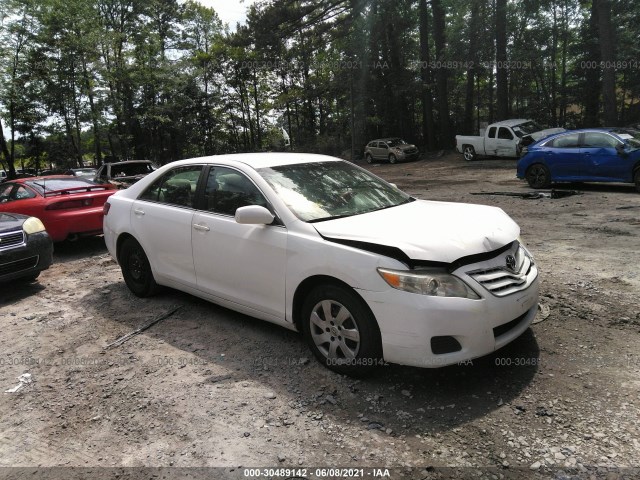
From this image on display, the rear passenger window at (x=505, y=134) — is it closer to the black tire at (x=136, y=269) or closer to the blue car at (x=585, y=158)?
the blue car at (x=585, y=158)

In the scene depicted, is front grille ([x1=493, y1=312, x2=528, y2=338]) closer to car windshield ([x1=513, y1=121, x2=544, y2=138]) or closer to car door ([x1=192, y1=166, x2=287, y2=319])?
car door ([x1=192, y1=166, x2=287, y2=319])

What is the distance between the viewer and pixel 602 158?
10.8 metres

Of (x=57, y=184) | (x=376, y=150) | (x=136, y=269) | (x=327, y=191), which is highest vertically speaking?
(x=376, y=150)

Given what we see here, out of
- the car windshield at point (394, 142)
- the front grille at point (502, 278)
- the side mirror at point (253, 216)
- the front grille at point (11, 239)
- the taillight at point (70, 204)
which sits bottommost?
the front grille at point (502, 278)

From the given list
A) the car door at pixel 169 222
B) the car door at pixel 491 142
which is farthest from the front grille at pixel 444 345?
the car door at pixel 491 142

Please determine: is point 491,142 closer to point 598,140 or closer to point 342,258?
point 598,140

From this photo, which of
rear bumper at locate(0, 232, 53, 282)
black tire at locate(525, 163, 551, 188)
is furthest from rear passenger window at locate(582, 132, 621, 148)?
rear bumper at locate(0, 232, 53, 282)

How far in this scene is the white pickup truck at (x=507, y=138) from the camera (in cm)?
2038

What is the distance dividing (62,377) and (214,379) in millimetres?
1272

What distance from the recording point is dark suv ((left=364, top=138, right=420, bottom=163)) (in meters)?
28.6

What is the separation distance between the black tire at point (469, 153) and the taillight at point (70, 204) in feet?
63.2

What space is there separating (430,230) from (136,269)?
3.49m

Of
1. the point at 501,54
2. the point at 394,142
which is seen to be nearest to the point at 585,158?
the point at 501,54

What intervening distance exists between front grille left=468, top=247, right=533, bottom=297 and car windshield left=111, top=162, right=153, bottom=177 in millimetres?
12687
